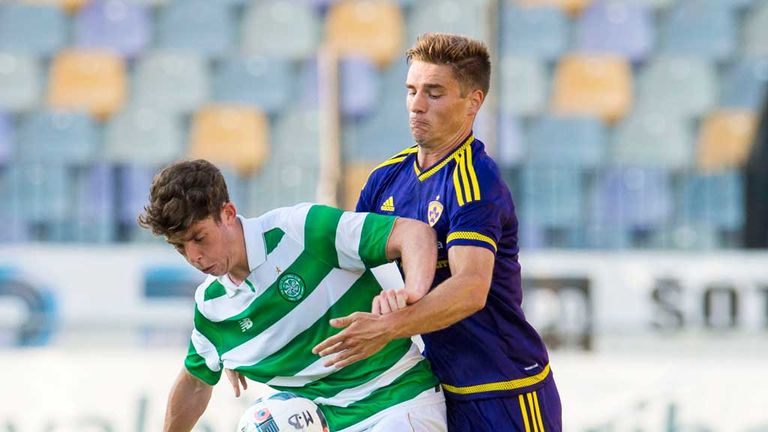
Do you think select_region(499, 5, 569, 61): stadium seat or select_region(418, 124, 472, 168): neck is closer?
select_region(418, 124, 472, 168): neck

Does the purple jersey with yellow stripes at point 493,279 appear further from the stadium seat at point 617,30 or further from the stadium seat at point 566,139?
the stadium seat at point 617,30

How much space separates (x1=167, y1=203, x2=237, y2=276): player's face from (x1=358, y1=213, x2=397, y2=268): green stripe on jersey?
0.28 meters

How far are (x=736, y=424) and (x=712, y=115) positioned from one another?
3219 millimetres

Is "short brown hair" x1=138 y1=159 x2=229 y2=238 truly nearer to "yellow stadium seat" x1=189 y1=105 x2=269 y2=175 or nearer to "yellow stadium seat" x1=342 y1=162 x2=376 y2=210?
"yellow stadium seat" x1=342 y1=162 x2=376 y2=210

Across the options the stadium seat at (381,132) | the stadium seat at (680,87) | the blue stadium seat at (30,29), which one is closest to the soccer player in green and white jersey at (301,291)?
the stadium seat at (381,132)

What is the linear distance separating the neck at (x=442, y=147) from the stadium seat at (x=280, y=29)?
6.15 meters

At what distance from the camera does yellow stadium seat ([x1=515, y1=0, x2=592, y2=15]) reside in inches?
364

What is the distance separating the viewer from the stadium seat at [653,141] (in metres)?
8.62

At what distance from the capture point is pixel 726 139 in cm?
802

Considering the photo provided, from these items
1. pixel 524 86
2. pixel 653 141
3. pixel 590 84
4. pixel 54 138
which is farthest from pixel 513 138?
pixel 54 138

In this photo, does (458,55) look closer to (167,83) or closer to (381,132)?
(381,132)

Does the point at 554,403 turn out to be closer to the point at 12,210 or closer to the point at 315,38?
the point at 12,210

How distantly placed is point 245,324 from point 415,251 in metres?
0.47

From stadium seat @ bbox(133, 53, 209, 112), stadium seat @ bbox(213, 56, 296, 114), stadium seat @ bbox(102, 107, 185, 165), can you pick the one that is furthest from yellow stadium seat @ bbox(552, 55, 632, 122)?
stadium seat @ bbox(102, 107, 185, 165)
